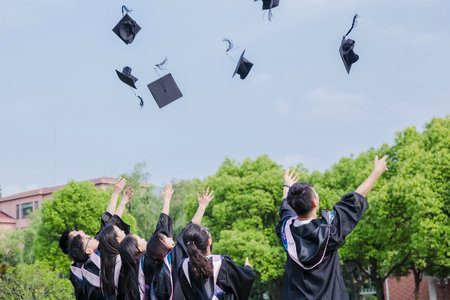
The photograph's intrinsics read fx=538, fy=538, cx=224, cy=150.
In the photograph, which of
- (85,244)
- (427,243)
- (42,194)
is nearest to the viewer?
(85,244)

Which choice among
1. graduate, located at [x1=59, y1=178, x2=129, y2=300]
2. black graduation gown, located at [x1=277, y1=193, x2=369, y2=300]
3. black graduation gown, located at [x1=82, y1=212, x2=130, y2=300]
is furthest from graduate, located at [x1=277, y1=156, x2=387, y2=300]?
graduate, located at [x1=59, y1=178, x2=129, y2=300]

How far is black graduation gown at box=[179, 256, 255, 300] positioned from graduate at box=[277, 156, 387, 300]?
0.58 meters

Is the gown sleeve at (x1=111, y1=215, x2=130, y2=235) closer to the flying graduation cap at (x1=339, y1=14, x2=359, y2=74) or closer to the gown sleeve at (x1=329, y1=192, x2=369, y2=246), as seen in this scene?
the gown sleeve at (x1=329, y1=192, x2=369, y2=246)

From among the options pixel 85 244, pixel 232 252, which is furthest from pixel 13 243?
pixel 85 244

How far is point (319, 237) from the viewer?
365cm

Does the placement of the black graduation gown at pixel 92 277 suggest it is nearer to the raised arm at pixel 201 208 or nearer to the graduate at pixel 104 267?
the graduate at pixel 104 267

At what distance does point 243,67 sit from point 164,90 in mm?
1336

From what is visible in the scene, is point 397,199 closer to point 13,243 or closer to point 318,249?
point 318,249

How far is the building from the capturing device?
1989 inches

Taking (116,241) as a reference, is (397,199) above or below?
above

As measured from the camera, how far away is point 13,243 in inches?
1330

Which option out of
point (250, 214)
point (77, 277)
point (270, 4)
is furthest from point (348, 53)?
point (250, 214)

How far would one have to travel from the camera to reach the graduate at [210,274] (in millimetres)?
4191

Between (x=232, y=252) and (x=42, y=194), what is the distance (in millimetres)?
31965
